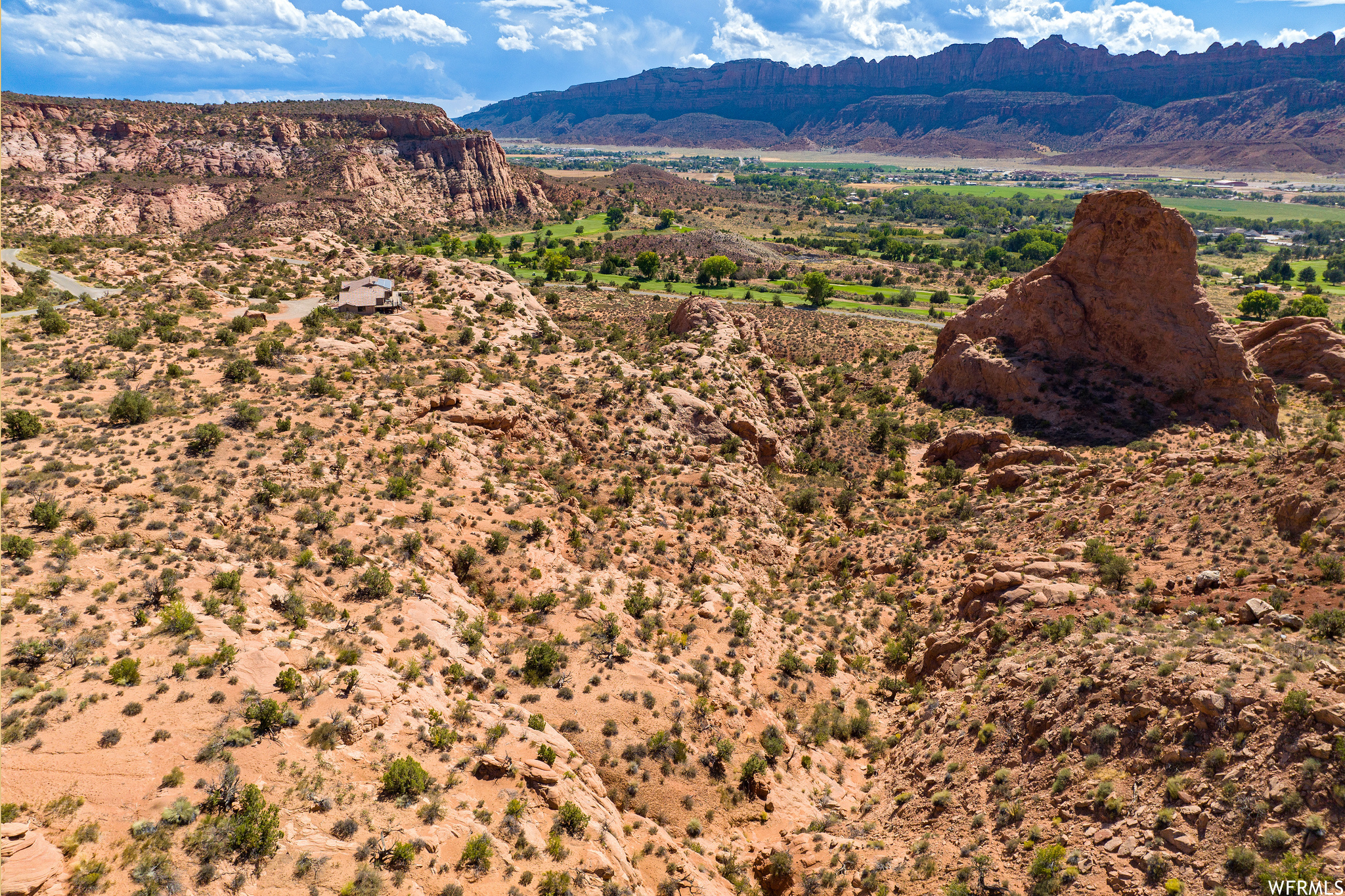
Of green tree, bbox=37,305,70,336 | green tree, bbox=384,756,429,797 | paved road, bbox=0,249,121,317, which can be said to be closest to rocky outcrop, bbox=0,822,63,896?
green tree, bbox=384,756,429,797

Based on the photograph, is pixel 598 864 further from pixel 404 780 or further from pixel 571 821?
pixel 404 780

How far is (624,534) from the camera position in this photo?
3197 cm

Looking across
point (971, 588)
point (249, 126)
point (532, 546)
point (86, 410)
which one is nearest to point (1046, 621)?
point (971, 588)

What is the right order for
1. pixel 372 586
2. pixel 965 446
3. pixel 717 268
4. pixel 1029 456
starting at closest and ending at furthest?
pixel 372 586 → pixel 1029 456 → pixel 965 446 → pixel 717 268

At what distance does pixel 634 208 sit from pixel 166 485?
585 ft

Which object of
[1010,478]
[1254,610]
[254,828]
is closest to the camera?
[254,828]

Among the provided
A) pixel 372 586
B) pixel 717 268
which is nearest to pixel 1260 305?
pixel 717 268

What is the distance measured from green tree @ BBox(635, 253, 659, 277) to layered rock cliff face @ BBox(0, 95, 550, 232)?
6083 centimetres

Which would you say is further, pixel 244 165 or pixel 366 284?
pixel 244 165

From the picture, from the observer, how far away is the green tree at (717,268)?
10950 centimetres

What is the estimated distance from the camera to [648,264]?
11156 cm

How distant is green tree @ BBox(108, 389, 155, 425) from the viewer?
26.8 metres

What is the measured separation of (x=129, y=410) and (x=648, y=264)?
91.9 metres

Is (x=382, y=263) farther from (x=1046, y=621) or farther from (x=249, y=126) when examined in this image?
(x=249, y=126)
